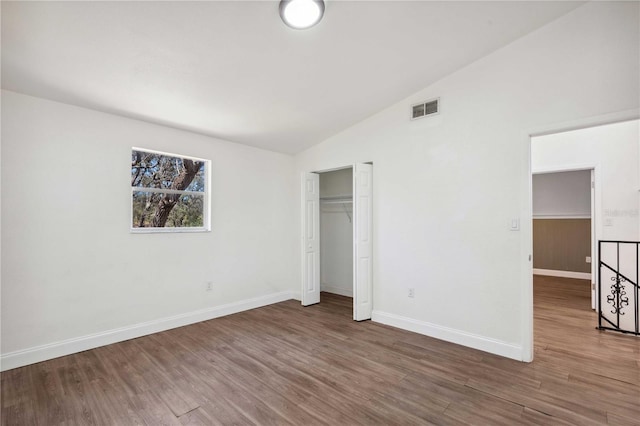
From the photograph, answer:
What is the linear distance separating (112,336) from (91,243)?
1059 mm

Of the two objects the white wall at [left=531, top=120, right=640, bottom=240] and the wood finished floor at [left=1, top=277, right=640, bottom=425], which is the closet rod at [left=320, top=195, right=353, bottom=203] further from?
the white wall at [left=531, top=120, right=640, bottom=240]

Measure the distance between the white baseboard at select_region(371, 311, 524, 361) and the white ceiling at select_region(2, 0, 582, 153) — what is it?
111 inches

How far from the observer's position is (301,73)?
301 cm

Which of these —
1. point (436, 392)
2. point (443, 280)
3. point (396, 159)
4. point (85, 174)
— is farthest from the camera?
point (396, 159)

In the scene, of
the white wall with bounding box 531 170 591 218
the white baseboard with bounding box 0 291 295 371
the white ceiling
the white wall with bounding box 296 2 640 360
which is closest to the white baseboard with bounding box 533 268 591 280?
the white wall with bounding box 531 170 591 218

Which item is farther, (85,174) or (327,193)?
(327,193)

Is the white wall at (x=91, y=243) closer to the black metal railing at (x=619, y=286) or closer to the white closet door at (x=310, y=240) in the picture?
the white closet door at (x=310, y=240)

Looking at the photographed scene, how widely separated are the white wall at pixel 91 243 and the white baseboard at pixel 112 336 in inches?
0.4

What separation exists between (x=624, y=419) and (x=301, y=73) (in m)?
3.75

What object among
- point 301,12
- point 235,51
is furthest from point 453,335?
point 235,51

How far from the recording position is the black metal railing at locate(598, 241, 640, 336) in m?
3.76

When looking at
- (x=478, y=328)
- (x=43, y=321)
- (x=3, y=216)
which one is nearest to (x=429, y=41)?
(x=478, y=328)

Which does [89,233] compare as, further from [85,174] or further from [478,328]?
[478,328]

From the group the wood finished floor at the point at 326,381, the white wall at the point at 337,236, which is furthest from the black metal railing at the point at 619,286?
the white wall at the point at 337,236
